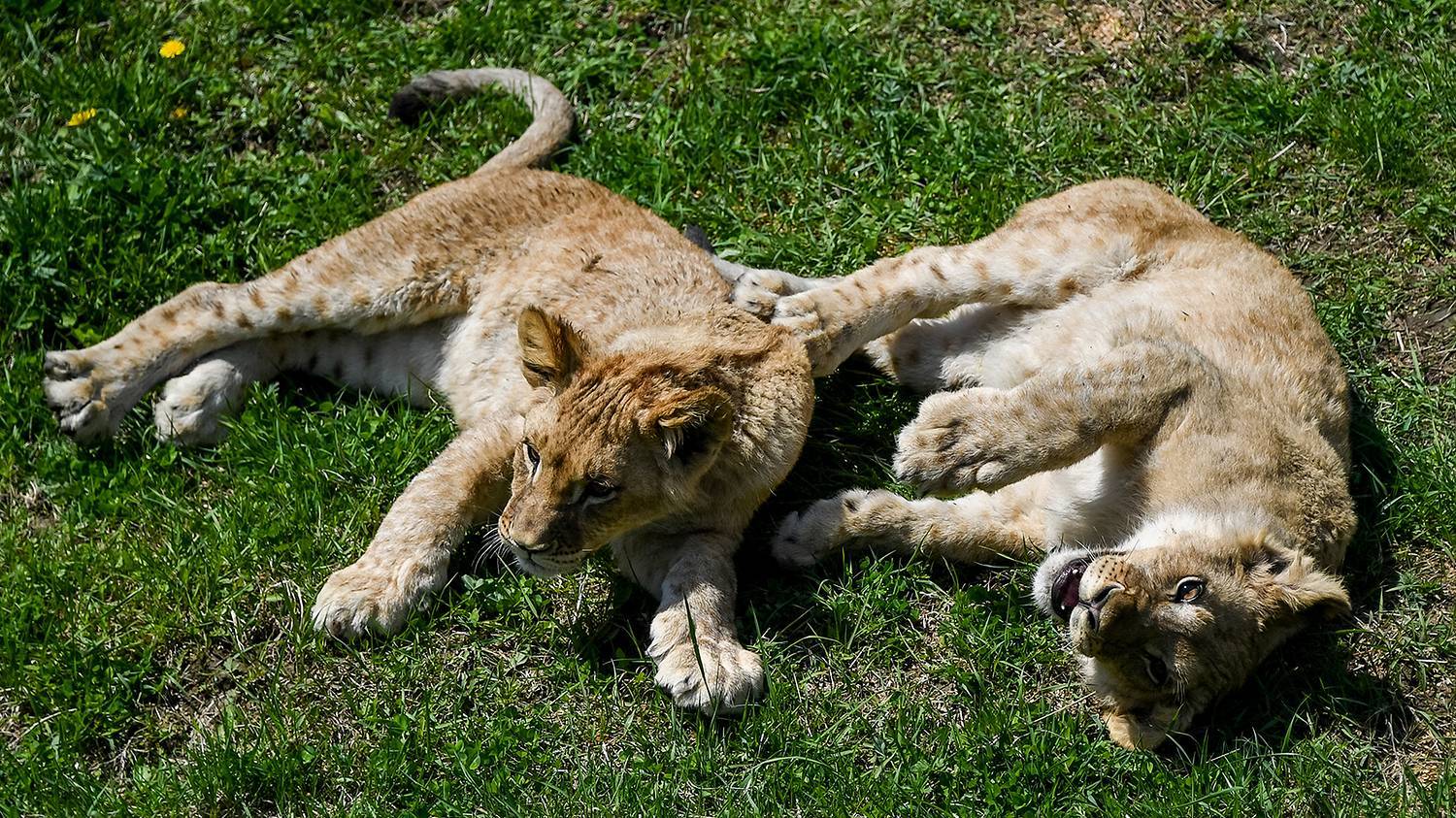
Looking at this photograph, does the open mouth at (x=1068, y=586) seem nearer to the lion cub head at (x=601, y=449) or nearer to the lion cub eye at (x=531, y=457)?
the lion cub head at (x=601, y=449)

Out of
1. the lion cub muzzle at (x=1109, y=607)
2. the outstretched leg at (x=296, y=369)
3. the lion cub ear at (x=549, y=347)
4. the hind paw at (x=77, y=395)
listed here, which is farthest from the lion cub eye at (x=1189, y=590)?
the hind paw at (x=77, y=395)

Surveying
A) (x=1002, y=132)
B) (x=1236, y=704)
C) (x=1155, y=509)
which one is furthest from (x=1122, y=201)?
(x=1236, y=704)

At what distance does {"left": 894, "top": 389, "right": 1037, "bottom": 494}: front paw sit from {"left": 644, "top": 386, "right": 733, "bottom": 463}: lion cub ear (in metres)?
0.63

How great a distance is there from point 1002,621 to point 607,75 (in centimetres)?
373

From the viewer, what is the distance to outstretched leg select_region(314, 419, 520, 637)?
213 inches

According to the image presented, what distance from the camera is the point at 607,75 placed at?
25.4ft

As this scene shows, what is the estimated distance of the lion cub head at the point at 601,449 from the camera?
5.12 meters

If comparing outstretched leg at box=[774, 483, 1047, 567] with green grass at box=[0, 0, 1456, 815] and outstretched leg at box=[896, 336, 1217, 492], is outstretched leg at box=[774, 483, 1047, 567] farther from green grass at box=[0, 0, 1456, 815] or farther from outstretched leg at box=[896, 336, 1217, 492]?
outstretched leg at box=[896, 336, 1217, 492]

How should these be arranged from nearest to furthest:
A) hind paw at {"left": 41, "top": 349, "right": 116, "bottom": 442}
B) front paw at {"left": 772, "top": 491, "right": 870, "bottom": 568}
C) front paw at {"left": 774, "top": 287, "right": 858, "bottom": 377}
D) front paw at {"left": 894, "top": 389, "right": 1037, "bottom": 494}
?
front paw at {"left": 894, "top": 389, "right": 1037, "bottom": 494}, front paw at {"left": 772, "top": 491, "right": 870, "bottom": 568}, front paw at {"left": 774, "top": 287, "right": 858, "bottom": 377}, hind paw at {"left": 41, "top": 349, "right": 116, "bottom": 442}

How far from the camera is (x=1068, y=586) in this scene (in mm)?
5207

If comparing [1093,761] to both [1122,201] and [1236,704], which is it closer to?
[1236,704]

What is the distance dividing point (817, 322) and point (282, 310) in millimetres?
2337

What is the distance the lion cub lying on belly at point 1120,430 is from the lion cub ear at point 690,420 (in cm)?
64

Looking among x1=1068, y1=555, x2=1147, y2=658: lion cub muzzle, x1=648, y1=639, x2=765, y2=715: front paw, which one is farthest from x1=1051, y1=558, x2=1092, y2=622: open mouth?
x1=648, y1=639, x2=765, y2=715: front paw
